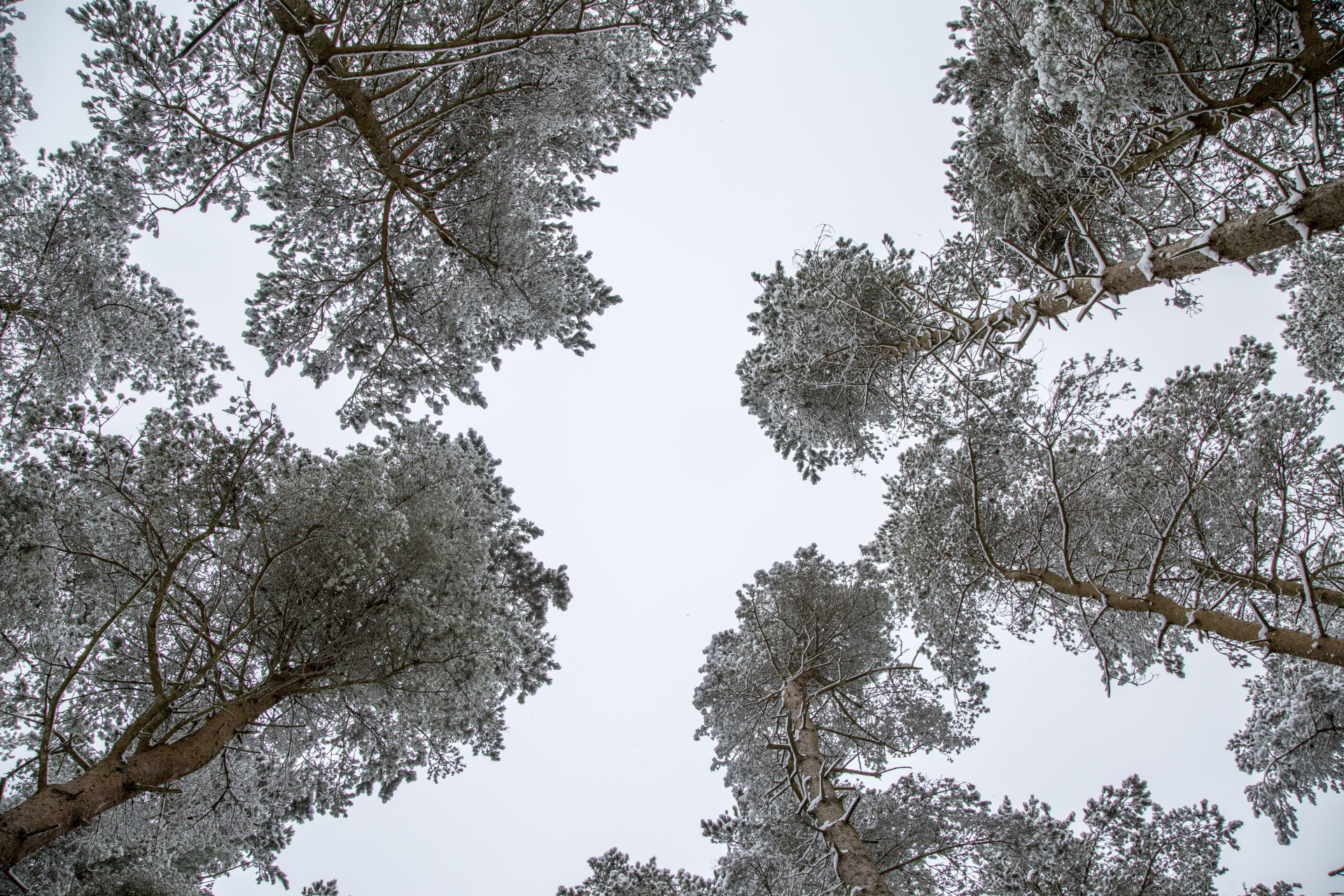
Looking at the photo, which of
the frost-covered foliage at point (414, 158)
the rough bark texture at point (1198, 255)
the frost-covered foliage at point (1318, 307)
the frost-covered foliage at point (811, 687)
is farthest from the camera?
the frost-covered foliage at point (811, 687)

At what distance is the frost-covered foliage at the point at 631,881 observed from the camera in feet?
25.8

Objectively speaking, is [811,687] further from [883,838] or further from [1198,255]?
[1198,255]

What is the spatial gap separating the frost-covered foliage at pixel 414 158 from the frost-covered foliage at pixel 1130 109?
3.70 m

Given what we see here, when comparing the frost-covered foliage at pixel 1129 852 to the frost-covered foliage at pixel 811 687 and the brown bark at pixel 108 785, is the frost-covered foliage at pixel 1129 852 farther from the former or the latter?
the brown bark at pixel 108 785

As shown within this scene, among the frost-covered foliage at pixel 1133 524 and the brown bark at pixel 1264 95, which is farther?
the frost-covered foliage at pixel 1133 524

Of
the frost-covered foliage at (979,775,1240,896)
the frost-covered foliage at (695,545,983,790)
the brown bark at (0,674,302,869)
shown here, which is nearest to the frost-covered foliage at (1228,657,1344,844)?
the frost-covered foliage at (979,775,1240,896)

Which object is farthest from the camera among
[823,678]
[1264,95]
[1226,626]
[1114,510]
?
[823,678]

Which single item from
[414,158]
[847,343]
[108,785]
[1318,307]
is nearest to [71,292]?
[414,158]

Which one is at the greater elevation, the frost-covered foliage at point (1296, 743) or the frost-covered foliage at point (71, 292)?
the frost-covered foliage at point (71, 292)

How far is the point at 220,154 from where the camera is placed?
7.12 meters

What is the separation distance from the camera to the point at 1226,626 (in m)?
5.12

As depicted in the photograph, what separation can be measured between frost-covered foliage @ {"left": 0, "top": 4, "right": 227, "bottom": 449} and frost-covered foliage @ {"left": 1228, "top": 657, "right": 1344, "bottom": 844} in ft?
47.7

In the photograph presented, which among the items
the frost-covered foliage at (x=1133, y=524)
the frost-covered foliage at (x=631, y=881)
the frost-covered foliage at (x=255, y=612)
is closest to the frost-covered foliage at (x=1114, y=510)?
the frost-covered foliage at (x=1133, y=524)

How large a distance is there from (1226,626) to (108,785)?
8864mm
